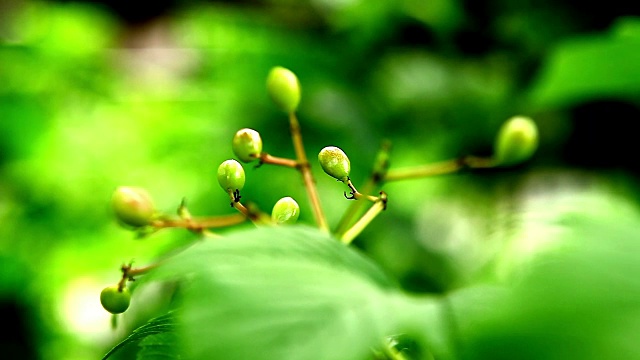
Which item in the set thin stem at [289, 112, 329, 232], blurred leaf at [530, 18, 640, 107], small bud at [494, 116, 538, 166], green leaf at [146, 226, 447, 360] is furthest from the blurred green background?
green leaf at [146, 226, 447, 360]

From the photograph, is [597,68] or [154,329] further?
[597,68]

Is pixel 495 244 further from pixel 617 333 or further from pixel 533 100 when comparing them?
pixel 533 100

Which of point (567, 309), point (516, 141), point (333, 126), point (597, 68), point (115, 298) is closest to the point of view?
point (567, 309)

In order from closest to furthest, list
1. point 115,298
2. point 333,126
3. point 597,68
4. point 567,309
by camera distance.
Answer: point 567,309 → point 115,298 → point 597,68 → point 333,126

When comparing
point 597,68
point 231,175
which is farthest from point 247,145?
point 597,68

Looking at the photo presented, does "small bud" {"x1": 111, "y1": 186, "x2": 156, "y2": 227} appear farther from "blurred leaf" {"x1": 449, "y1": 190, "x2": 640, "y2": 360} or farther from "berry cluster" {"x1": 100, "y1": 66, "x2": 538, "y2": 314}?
"blurred leaf" {"x1": 449, "y1": 190, "x2": 640, "y2": 360}

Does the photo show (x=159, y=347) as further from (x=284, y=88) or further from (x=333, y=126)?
(x=333, y=126)

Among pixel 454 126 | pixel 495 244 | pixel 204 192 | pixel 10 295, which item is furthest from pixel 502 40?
pixel 10 295
